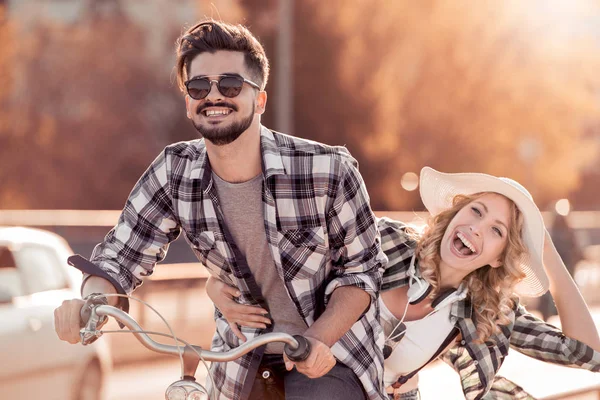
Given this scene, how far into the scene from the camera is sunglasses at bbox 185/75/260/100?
3.08 metres

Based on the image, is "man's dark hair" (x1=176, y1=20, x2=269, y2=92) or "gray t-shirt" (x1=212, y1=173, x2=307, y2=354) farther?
"gray t-shirt" (x1=212, y1=173, x2=307, y2=354)

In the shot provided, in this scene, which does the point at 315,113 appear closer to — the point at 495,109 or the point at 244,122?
the point at 495,109

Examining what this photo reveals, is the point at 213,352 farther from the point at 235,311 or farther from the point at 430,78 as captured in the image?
the point at 430,78

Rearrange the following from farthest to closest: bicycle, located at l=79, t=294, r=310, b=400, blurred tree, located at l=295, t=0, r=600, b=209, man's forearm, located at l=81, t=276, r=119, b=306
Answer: blurred tree, located at l=295, t=0, r=600, b=209, man's forearm, located at l=81, t=276, r=119, b=306, bicycle, located at l=79, t=294, r=310, b=400

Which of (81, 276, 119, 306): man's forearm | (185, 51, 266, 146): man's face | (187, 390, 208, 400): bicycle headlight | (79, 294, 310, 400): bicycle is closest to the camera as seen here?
(187, 390, 208, 400): bicycle headlight

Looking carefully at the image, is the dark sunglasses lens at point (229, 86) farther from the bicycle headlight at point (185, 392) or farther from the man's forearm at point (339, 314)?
the bicycle headlight at point (185, 392)

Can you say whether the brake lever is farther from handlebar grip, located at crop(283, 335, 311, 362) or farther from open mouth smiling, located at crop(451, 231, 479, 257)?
open mouth smiling, located at crop(451, 231, 479, 257)

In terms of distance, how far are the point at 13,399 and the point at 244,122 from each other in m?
4.20

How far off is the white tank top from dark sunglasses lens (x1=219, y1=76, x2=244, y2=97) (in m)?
1.48

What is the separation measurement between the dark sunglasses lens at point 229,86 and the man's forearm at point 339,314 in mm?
704

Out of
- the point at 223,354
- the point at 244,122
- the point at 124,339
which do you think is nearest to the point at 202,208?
the point at 244,122

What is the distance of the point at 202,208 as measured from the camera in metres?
3.33

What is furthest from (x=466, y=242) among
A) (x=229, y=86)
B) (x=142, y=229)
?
(x=229, y=86)

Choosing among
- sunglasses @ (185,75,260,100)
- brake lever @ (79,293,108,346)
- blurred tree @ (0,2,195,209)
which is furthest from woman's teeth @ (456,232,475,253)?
blurred tree @ (0,2,195,209)
